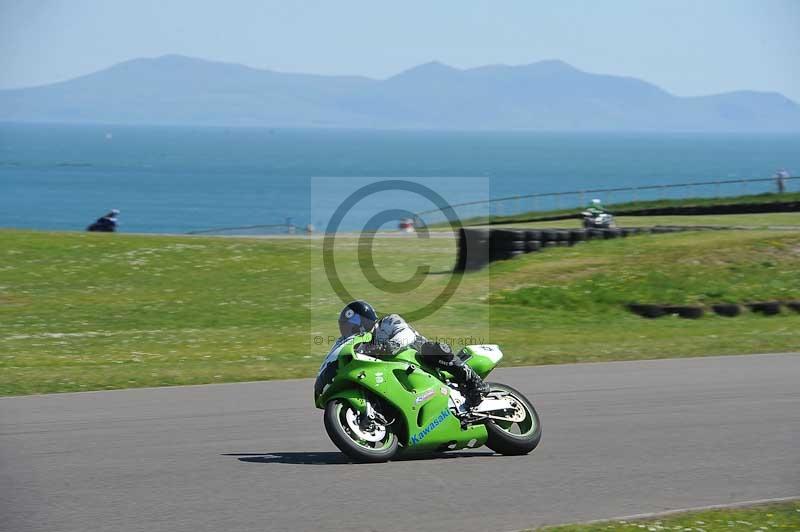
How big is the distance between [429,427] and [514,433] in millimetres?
957

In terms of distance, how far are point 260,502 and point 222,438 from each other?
8.21ft

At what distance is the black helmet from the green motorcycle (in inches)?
3.1

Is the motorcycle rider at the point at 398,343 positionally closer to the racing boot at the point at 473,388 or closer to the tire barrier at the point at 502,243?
the racing boot at the point at 473,388

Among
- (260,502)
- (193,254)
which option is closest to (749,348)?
(260,502)

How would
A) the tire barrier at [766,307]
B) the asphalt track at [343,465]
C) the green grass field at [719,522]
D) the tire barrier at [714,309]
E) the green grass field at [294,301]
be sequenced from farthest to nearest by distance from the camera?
the tire barrier at [766,307] < the tire barrier at [714,309] < the green grass field at [294,301] < the asphalt track at [343,465] < the green grass field at [719,522]

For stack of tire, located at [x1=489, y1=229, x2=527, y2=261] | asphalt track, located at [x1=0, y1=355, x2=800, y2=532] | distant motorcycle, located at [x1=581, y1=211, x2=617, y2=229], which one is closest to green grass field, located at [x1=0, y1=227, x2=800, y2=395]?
stack of tire, located at [x1=489, y1=229, x2=527, y2=261]

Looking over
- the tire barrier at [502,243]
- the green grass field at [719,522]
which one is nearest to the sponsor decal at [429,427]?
the green grass field at [719,522]

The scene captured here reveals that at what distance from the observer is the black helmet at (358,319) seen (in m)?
9.26

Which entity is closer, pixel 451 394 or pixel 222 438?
pixel 451 394

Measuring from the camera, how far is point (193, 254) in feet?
94.6

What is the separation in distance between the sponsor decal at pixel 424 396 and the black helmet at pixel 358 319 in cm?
72

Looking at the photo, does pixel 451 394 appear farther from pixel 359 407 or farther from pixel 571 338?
pixel 571 338

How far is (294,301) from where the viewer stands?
23.6 m

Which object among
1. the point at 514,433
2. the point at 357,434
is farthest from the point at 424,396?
the point at 514,433
